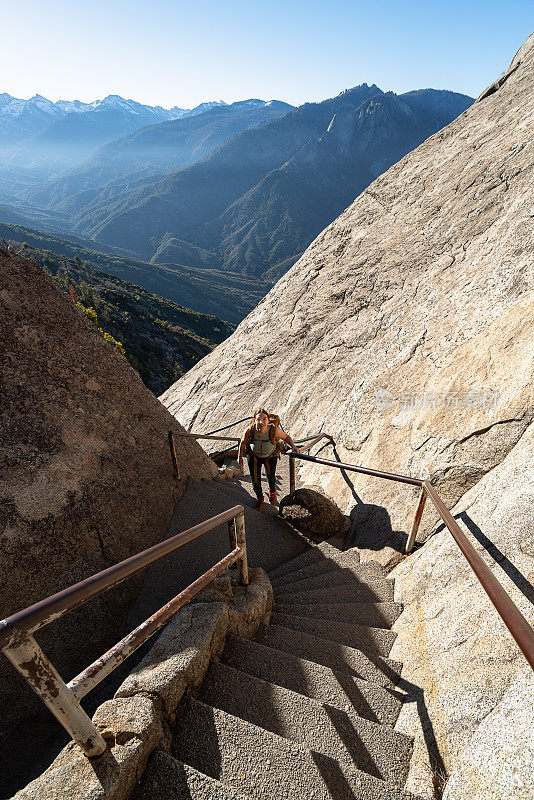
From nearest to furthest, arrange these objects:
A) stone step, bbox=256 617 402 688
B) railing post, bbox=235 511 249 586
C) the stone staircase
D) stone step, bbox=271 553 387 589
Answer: the stone staircase → stone step, bbox=256 617 402 688 → railing post, bbox=235 511 249 586 → stone step, bbox=271 553 387 589

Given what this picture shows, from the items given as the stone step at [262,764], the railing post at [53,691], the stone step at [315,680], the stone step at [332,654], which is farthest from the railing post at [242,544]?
the railing post at [53,691]

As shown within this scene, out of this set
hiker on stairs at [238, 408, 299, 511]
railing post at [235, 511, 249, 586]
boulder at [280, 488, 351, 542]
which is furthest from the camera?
hiker on stairs at [238, 408, 299, 511]

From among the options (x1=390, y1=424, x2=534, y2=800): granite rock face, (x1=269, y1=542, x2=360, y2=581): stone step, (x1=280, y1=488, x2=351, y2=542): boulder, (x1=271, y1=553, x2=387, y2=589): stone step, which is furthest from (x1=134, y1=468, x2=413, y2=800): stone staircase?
(x1=280, y1=488, x2=351, y2=542): boulder

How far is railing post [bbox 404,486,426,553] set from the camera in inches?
143

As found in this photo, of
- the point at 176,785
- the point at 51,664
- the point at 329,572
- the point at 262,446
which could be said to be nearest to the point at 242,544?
the point at 176,785

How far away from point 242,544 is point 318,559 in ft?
6.04

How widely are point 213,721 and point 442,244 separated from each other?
29.5 ft

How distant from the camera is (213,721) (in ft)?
6.09

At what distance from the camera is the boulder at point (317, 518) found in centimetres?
506

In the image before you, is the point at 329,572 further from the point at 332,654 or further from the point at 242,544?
the point at 242,544

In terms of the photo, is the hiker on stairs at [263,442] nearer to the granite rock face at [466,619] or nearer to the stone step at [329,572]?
the stone step at [329,572]

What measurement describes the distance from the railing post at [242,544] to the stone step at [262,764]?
1109 mm

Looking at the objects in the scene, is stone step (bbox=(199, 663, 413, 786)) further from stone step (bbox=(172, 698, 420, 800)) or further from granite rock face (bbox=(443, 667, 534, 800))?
granite rock face (bbox=(443, 667, 534, 800))

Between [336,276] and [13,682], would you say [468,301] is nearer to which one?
[336,276]
